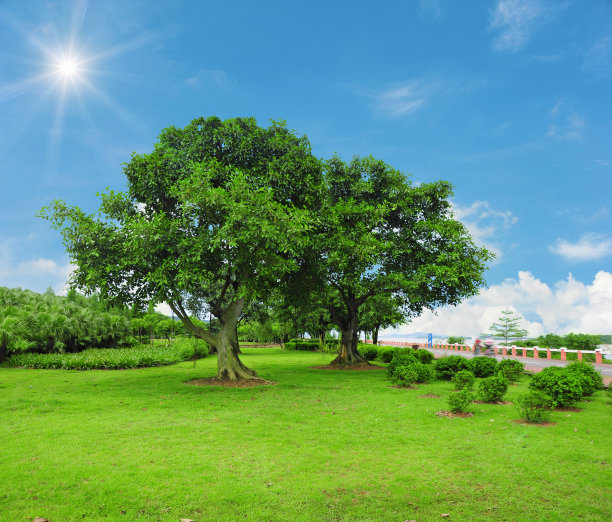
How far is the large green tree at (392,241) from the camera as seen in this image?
2109 cm

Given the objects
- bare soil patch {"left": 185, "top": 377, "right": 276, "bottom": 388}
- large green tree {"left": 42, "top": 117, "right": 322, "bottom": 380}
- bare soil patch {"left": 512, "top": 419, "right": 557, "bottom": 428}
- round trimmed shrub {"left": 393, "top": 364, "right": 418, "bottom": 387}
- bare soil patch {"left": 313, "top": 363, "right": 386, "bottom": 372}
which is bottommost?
bare soil patch {"left": 313, "top": 363, "right": 386, "bottom": 372}

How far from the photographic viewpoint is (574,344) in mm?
40594

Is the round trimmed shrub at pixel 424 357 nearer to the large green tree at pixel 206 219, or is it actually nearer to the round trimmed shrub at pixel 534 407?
the large green tree at pixel 206 219

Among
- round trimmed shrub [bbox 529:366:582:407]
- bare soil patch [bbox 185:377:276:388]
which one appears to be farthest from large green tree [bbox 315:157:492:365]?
round trimmed shrub [bbox 529:366:582:407]

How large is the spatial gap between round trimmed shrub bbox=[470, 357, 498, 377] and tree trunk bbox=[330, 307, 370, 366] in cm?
953

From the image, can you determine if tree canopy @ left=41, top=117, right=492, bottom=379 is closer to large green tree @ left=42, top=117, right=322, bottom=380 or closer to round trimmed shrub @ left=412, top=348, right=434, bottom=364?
large green tree @ left=42, top=117, right=322, bottom=380

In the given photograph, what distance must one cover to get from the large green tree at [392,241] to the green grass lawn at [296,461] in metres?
9.28

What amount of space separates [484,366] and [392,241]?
835 cm

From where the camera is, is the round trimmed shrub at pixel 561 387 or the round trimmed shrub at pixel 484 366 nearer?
the round trimmed shrub at pixel 561 387

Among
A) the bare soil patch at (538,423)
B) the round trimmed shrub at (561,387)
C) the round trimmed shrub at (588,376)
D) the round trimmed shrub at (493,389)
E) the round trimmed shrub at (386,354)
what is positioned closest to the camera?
the bare soil patch at (538,423)

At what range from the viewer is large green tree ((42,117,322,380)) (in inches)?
577

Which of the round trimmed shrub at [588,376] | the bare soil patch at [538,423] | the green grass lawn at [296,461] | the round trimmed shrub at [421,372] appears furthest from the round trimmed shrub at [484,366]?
the bare soil patch at [538,423]

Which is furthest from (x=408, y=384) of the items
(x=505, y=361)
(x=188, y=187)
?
(x=188, y=187)

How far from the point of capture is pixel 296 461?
721 centimetres
